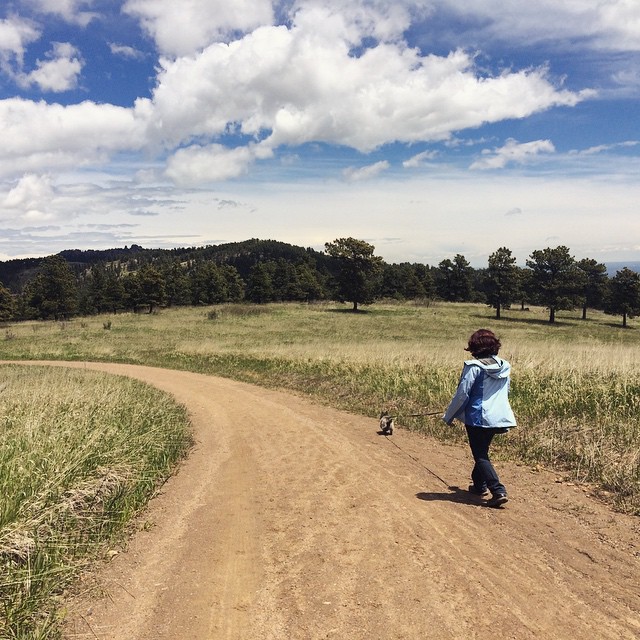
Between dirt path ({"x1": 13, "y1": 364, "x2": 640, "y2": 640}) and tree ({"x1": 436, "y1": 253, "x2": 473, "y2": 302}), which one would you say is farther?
tree ({"x1": 436, "y1": 253, "x2": 473, "y2": 302})

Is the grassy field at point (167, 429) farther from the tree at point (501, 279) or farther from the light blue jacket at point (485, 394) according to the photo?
the tree at point (501, 279)

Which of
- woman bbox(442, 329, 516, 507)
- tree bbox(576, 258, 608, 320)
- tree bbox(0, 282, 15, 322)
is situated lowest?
tree bbox(0, 282, 15, 322)

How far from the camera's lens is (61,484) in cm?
555

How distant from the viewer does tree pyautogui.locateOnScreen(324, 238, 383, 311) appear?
62062mm

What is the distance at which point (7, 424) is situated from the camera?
8070 mm

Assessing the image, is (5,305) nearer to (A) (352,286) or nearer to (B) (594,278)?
(A) (352,286)

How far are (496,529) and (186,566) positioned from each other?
3.52 m

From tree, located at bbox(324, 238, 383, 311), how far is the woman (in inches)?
2199

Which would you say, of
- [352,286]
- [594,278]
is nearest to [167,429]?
[352,286]

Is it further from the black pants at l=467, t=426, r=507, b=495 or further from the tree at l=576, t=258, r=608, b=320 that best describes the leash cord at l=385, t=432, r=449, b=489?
the tree at l=576, t=258, r=608, b=320

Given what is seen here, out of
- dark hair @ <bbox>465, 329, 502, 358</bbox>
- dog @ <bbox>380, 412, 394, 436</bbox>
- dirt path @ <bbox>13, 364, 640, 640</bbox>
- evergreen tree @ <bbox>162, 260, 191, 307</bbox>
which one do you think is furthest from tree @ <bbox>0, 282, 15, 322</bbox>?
dark hair @ <bbox>465, 329, 502, 358</bbox>

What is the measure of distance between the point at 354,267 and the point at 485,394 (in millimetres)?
57030

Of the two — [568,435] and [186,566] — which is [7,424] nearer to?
[186,566]

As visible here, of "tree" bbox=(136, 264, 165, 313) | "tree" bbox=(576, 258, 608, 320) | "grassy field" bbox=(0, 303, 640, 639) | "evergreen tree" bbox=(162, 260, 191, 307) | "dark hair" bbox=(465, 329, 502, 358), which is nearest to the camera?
"grassy field" bbox=(0, 303, 640, 639)
